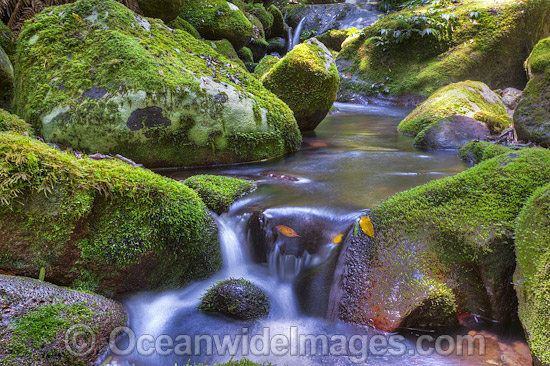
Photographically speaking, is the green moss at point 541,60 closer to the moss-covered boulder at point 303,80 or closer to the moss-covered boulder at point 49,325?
A: the moss-covered boulder at point 303,80

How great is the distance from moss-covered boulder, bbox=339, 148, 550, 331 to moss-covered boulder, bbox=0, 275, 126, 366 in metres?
1.86

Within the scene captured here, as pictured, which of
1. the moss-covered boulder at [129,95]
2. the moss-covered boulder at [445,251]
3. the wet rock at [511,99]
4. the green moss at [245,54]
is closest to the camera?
the moss-covered boulder at [445,251]

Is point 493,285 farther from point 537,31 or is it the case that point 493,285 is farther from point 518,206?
point 537,31

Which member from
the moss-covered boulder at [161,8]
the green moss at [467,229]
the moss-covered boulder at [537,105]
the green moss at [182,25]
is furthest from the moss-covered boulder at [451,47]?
the green moss at [467,229]

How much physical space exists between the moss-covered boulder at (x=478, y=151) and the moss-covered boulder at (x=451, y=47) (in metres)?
7.41

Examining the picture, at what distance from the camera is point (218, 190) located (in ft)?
12.4

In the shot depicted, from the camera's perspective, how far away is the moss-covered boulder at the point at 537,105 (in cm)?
523

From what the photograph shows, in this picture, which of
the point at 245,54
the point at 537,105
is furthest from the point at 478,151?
the point at 245,54

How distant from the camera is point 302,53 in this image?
23.0 feet

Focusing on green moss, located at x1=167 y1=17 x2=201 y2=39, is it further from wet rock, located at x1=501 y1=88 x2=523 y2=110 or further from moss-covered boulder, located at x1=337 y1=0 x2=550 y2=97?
wet rock, located at x1=501 y1=88 x2=523 y2=110

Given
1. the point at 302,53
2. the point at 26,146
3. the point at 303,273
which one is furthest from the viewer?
the point at 302,53

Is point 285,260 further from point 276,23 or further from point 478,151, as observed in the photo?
point 276,23

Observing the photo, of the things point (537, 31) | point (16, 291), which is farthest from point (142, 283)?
point (537, 31)

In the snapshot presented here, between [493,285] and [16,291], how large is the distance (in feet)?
11.1
